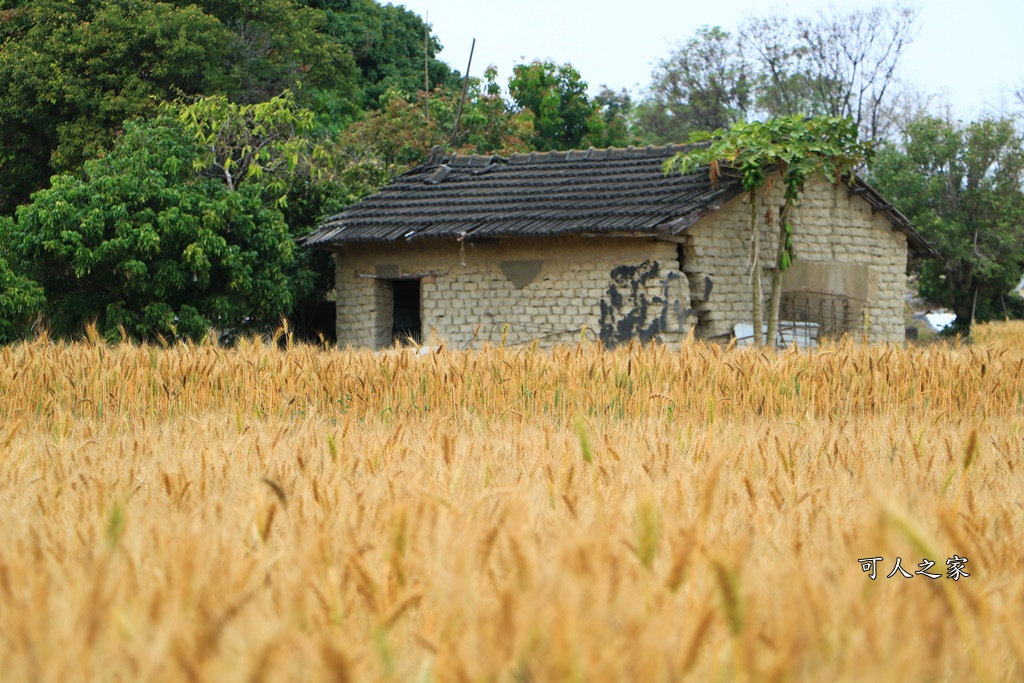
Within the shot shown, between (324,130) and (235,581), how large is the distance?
1030 inches

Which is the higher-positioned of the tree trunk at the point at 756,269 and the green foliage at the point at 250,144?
the green foliage at the point at 250,144

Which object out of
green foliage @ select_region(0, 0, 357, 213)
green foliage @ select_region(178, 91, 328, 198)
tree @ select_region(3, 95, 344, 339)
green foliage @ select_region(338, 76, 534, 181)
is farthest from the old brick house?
green foliage @ select_region(0, 0, 357, 213)

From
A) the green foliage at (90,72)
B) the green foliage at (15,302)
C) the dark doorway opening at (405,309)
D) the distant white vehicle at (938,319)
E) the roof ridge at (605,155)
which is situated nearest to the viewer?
the green foliage at (15,302)

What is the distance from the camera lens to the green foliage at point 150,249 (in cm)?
1547

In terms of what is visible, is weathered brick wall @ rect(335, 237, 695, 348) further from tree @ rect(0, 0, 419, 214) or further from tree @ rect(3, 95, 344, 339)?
tree @ rect(0, 0, 419, 214)

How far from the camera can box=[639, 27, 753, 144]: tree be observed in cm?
4153

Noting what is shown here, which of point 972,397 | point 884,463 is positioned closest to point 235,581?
point 884,463

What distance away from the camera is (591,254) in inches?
636

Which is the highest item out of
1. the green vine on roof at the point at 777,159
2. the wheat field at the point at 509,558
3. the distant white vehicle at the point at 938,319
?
the green vine on roof at the point at 777,159

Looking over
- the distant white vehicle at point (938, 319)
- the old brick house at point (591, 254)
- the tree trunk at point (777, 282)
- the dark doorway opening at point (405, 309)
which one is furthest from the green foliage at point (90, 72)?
the distant white vehicle at point (938, 319)

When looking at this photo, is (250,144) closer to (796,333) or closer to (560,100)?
(796,333)

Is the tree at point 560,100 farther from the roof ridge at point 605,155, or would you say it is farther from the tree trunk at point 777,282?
the tree trunk at point 777,282

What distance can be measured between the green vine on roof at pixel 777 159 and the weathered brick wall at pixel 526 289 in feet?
4.58

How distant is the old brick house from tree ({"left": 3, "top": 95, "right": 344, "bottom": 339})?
147cm
